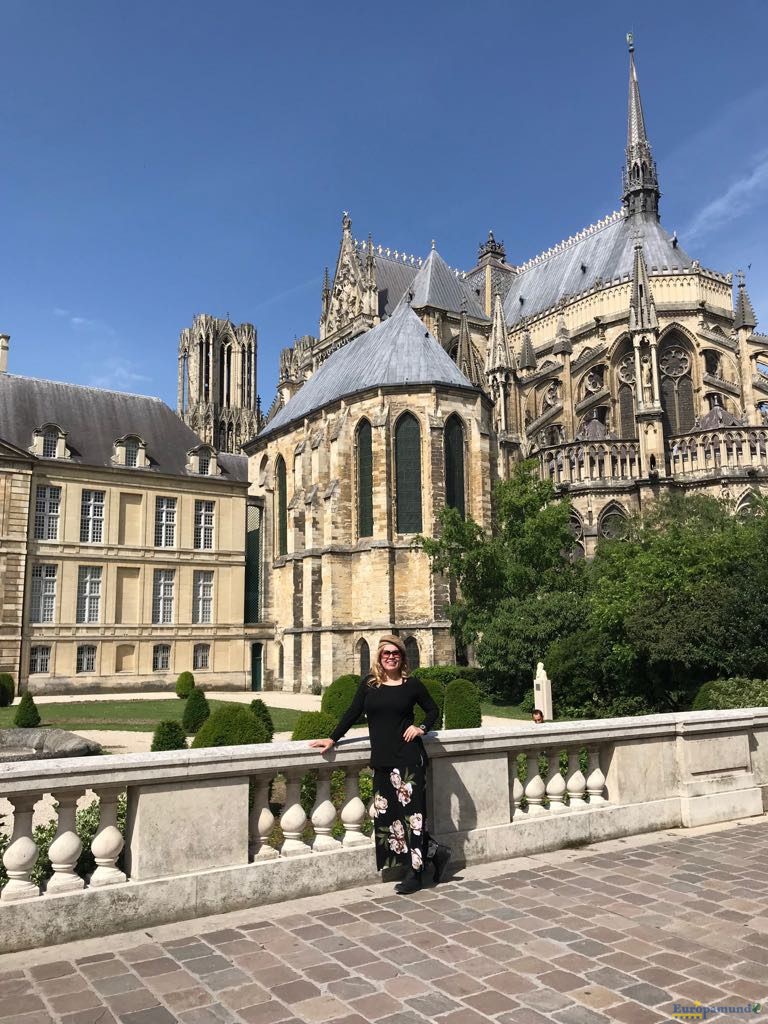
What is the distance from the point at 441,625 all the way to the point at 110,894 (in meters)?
26.1

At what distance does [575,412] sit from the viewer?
45.2 metres

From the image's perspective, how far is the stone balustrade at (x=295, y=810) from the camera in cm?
500

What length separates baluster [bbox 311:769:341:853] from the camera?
6012 millimetres

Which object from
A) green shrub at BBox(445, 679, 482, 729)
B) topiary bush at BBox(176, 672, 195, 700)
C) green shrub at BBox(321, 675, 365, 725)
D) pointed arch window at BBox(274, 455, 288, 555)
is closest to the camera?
green shrub at BBox(445, 679, 482, 729)

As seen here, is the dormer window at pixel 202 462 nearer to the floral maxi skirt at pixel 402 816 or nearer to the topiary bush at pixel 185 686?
the topiary bush at pixel 185 686

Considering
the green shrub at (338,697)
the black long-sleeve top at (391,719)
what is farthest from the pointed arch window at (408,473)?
the black long-sleeve top at (391,719)

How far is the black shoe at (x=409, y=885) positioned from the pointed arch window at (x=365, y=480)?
27.5 metres

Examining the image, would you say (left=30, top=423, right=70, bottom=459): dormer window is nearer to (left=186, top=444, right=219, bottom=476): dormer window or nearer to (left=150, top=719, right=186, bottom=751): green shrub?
(left=186, top=444, right=219, bottom=476): dormer window

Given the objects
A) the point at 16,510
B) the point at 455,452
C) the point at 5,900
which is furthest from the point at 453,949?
the point at 16,510

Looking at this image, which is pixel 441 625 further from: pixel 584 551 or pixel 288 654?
pixel 584 551

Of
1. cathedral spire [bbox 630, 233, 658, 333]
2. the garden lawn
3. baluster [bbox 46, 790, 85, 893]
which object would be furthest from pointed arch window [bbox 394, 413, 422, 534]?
baluster [bbox 46, 790, 85, 893]

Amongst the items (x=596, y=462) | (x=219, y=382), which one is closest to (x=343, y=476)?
(x=596, y=462)

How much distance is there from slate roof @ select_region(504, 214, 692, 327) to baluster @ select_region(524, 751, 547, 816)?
45956mm

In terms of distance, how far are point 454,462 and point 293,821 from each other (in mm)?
28629
